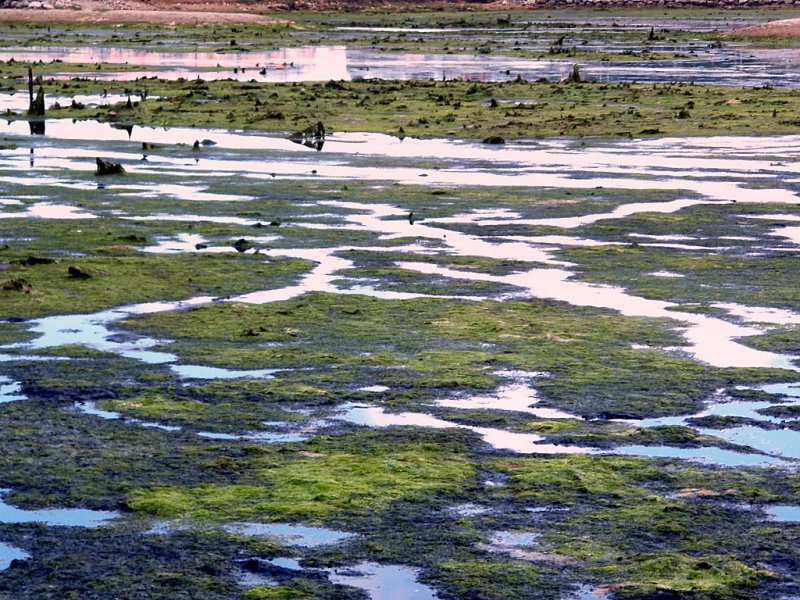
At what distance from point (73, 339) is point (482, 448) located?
520 centimetres

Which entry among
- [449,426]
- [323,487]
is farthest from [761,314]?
[323,487]

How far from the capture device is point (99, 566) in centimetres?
880

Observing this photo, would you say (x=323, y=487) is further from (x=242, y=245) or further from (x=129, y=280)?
(x=242, y=245)

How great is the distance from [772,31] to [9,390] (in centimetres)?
9044

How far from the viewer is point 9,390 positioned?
12844 millimetres

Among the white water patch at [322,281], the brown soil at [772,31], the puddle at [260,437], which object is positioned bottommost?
the puddle at [260,437]

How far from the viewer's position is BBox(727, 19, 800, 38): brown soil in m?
95.7

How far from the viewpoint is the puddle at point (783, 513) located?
9.82 meters

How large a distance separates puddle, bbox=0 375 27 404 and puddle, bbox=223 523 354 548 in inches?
144

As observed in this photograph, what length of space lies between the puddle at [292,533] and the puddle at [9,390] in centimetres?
365

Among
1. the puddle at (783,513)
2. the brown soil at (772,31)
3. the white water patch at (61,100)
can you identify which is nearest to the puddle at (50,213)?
Result: the puddle at (783,513)

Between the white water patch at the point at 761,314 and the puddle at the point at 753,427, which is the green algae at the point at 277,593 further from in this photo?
the white water patch at the point at 761,314

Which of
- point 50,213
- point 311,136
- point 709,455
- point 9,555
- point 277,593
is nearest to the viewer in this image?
point 277,593

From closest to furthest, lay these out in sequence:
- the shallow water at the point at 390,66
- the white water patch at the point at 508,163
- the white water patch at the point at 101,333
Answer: the white water patch at the point at 101,333 → the white water patch at the point at 508,163 → the shallow water at the point at 390,66
